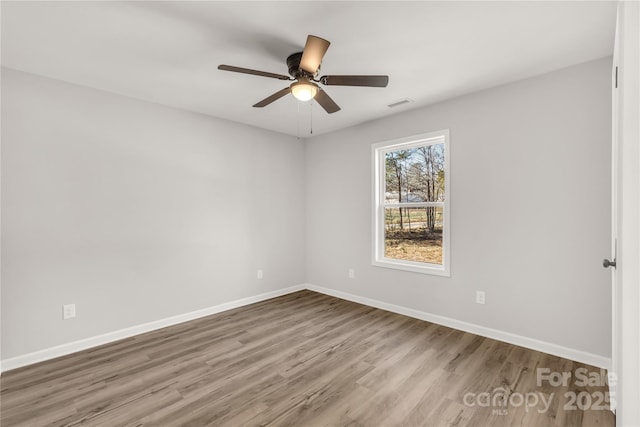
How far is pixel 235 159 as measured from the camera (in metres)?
4.06

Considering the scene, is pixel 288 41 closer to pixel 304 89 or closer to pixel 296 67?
pixel 296 67

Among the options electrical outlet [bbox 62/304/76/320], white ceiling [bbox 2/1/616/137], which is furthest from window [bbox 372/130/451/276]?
electrical outlet [bbox 62/304/76/320]

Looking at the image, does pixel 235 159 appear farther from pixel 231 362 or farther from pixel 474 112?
pixel 474 112

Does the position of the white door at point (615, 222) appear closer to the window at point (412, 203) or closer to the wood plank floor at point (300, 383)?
the wood plank floor at point (300, 383)

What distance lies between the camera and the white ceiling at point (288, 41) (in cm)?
186

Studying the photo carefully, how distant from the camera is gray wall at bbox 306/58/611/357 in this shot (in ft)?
8.05

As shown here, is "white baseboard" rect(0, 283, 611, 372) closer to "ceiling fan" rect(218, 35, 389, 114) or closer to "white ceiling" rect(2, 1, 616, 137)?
"white ceiling" rect(2, 1, 616, 137)

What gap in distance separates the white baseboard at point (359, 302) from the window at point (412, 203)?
0.55 metres

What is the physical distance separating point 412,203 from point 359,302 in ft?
5.21

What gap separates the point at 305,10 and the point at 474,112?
2147mm

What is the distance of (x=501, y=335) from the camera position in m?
2.93

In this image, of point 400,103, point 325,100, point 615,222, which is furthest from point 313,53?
point 615,222

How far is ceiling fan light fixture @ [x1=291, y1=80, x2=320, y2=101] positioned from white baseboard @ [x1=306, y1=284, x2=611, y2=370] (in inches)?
110

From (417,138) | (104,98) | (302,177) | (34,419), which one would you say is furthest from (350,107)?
(34,419)
